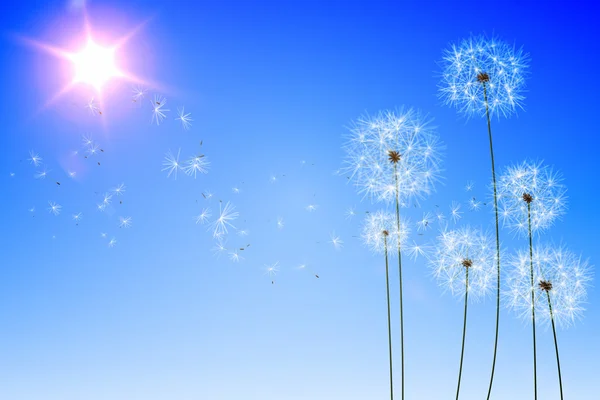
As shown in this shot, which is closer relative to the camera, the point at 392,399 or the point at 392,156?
the point at 392,399

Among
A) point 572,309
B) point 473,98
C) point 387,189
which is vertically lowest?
point 572,309

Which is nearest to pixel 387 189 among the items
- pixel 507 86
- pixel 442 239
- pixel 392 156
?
pixel 392 156

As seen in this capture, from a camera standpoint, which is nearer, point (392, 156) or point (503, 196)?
Answer: point (392, 156)

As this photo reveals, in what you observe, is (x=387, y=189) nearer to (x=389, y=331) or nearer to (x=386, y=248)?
(x=386, y=248)

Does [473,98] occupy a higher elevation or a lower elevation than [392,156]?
higher

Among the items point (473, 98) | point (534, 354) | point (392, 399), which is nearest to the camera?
point (392, 399)

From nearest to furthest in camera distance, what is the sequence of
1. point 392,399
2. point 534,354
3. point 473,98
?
1. point 392,399
2. point 534,354
3. point 473,98

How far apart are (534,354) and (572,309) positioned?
1.58 meters

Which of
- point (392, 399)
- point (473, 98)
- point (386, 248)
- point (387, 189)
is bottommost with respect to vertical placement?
point (392, 399)

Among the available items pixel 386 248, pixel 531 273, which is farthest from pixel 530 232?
pixel 386 248

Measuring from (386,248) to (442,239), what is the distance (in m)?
1.34

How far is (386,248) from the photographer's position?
857 centimetres

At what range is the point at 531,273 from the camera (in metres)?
8.38

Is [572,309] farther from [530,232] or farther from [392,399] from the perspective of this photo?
[392,399]
